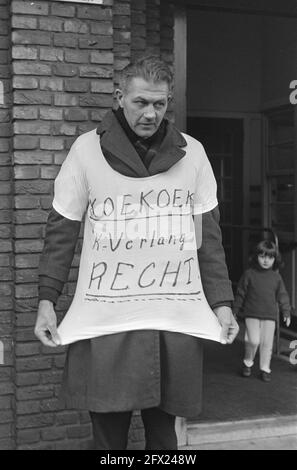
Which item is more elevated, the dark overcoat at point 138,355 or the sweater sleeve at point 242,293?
the dark overcoat at point 138,355

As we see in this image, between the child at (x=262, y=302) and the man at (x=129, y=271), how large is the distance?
278 cm

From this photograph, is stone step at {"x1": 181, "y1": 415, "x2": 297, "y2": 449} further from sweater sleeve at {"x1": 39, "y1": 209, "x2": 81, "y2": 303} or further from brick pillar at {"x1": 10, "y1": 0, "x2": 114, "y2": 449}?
sweater sleeve at {"x1": 39, "y1": 209, "x2": 81, "y2": 303}

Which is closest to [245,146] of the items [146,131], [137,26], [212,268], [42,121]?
[137,26]

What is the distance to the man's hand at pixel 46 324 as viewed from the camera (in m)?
2.63

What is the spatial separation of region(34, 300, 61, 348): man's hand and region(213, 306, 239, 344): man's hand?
66 centimetres

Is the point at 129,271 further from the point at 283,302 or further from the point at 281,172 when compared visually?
the point at 281,172

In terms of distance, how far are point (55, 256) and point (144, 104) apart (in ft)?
2.25

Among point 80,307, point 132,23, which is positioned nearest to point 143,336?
point 80,307

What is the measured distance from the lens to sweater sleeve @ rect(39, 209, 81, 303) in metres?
2.65

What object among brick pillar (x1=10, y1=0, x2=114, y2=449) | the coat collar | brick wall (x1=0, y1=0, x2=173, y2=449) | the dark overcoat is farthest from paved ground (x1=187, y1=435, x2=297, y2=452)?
the coat collar

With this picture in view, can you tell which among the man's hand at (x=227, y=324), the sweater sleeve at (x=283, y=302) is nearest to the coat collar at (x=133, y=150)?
the man's hand at (x=227, y=324)

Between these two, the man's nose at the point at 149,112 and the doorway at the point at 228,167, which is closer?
the man's nose at the point at 149,112

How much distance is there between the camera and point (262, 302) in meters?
5.43

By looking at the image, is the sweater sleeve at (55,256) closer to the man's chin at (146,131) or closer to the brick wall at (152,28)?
the man's chin at (146,131)
